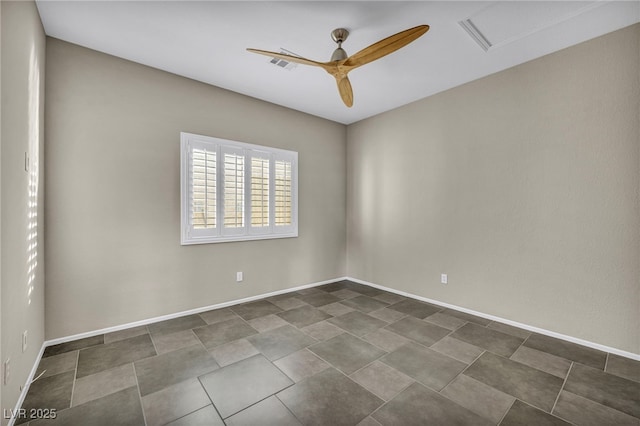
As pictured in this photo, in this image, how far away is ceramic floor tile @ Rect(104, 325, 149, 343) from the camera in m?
2.76

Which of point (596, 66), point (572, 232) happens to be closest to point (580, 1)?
point (596, 66)

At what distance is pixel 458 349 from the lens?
2588mm

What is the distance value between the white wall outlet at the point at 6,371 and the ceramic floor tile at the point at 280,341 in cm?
157

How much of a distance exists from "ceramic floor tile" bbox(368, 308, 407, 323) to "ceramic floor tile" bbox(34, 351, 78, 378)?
9.36 ft

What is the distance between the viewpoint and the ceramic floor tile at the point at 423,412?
5.59 feet

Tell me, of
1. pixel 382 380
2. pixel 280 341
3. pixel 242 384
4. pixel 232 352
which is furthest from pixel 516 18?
pixel 232 352

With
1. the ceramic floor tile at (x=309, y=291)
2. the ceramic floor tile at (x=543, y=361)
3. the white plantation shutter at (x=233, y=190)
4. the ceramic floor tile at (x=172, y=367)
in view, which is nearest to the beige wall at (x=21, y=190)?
the ceramic floor tile at (x=172, y=367)

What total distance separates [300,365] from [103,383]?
1.43 meters

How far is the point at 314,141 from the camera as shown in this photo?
4.70m

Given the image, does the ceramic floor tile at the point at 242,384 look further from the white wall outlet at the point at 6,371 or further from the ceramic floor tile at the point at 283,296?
the ceramic floor tile at the point at 283,296

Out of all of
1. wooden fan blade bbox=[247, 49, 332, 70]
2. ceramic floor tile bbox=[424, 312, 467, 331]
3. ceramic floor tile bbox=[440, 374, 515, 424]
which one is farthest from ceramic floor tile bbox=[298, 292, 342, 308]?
wooden fan blade bbox=[247, 49, 332, 70]

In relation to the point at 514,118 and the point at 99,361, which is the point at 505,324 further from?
the point at 99,361

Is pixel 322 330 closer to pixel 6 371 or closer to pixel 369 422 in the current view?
pixel 369 422

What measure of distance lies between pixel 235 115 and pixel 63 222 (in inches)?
86.1
